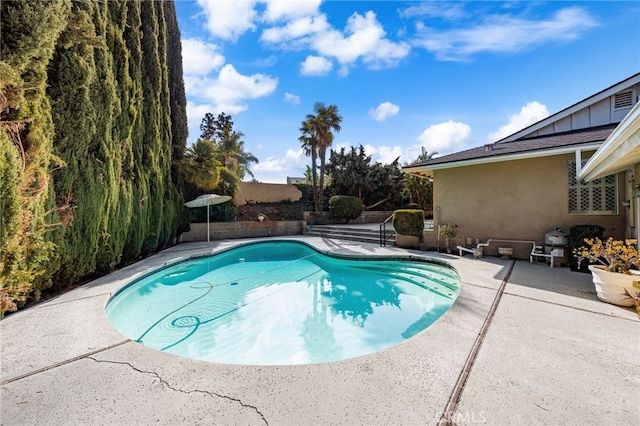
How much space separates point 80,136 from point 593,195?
45.0 ft

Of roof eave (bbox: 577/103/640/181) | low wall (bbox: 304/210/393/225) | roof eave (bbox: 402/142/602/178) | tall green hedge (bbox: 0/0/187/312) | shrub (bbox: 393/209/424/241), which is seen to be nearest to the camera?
roof eave (bbox: 577/103/640/181)

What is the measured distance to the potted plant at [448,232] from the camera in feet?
33.6

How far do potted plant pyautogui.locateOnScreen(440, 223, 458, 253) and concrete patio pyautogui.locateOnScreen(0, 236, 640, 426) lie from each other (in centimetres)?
598

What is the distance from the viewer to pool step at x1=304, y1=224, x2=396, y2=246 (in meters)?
13.9

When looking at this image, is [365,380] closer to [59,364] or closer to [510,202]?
[59,364]

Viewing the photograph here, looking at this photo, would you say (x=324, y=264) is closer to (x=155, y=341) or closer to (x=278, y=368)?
(x=155, y=341)

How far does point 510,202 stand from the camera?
9.27 meters

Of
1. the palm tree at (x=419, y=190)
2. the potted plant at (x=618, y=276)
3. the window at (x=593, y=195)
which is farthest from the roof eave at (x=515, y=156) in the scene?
the palm tree at (x=419, y=190)

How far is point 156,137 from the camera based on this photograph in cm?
1077

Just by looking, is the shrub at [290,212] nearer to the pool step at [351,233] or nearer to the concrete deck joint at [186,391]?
the pool step at [351,233]

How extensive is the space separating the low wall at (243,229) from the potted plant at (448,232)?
383 inches

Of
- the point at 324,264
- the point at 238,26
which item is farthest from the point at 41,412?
the point at 238,26

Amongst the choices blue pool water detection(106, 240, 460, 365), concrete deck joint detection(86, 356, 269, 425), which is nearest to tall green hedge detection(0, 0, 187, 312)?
blue pool water detection(106, 240, 460, 365)

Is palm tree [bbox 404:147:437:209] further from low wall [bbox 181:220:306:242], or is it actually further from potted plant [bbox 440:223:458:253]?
potted plant [bbox 440:223:458:253]
